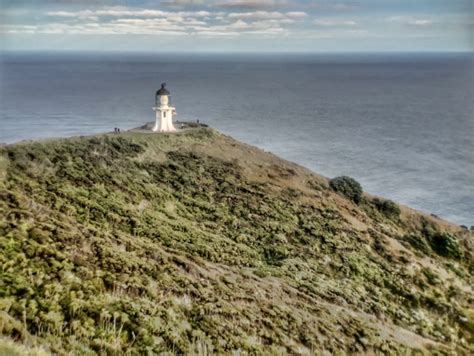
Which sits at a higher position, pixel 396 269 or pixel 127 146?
pixel 127 146

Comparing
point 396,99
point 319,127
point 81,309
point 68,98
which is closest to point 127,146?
point 81,309

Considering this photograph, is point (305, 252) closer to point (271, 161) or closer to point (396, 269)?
point (396, 269)

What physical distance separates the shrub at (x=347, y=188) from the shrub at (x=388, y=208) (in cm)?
182

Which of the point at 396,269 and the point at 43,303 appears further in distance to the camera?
the point at 396,269

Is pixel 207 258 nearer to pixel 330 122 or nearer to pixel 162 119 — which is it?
pixel 162 119

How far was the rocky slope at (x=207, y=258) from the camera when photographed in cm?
1398

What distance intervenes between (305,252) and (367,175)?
4209 centimetres

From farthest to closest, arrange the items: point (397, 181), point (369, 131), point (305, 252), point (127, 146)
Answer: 1. point (369, 131)
2. point (397, 181)
3. point (127, 146)
4. point (305, 252)

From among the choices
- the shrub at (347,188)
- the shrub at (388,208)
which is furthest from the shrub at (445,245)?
the shrub at (347,188)

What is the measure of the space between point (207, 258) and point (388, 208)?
75.1ft

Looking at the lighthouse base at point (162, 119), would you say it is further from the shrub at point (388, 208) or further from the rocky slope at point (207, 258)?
the shrub at point (388, 208)

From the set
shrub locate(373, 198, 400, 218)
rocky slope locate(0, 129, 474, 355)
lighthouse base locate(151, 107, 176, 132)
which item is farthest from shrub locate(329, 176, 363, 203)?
lighthouse base locate(151, 107, 176, 132)

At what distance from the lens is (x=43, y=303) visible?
1277 cm

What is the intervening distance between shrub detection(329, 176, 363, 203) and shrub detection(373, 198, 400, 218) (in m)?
1.82
